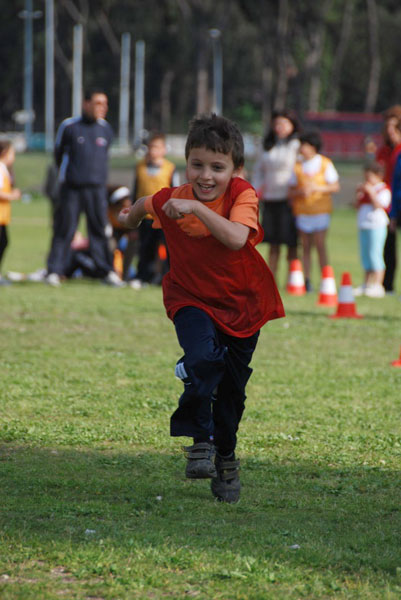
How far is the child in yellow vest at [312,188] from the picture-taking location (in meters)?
13.1

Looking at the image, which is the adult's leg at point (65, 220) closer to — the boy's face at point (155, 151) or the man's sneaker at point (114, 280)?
the man's sneaker at point (114, 280)

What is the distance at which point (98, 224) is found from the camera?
13.9 metres

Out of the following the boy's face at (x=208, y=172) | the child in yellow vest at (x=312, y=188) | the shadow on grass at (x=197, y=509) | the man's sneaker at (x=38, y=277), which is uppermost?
the boy's face at (x=208, y=172)

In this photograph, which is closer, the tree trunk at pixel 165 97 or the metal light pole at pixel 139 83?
the metal light pole at pixel 139 83

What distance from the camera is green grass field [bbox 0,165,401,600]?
3814 millimetres

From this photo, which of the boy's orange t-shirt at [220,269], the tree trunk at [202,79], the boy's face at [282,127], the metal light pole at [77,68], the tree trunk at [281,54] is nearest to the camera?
the boy's orange t-shirt at [220,269]

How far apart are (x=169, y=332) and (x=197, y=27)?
189 feet

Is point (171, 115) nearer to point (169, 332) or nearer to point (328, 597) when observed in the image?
point (169, 332)

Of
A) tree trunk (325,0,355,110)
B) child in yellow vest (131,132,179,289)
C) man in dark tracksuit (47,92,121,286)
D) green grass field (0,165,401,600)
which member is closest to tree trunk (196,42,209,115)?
tree trunk (325,0,355,110)

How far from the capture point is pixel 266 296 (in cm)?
482

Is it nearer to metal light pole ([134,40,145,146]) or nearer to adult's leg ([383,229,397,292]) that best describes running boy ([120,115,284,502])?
adult's leg ([383,229,397,292])

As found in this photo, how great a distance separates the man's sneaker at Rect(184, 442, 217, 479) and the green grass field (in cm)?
13

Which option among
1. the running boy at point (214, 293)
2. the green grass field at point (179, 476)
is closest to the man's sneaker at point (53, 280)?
the green grass field at point (179, 476)

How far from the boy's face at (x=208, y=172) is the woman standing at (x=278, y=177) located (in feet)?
28.1
